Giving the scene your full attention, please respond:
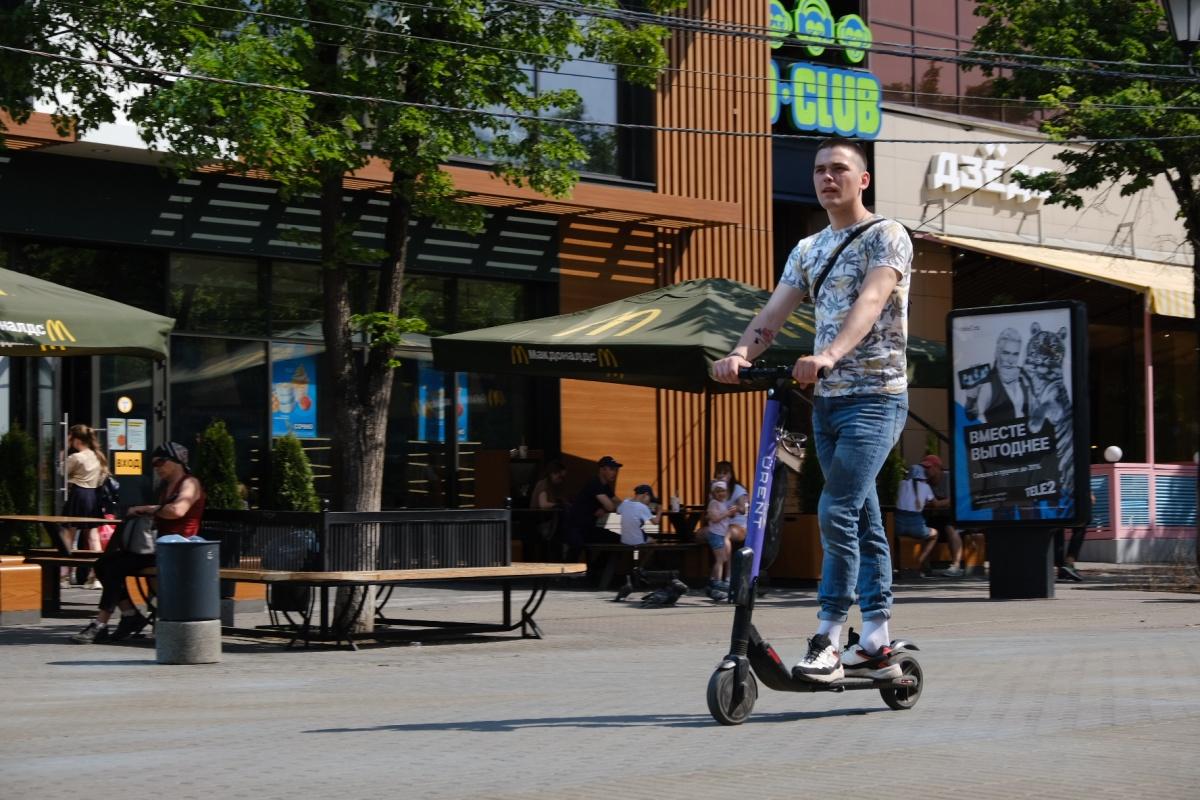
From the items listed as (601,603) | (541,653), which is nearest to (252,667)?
(541,653)

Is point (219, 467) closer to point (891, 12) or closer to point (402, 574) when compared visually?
point (402, 574)

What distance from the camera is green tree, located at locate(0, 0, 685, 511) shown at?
40.1 feet

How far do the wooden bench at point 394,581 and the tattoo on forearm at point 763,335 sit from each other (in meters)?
5.16

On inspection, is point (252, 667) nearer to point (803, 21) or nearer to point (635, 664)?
point (635, 664)

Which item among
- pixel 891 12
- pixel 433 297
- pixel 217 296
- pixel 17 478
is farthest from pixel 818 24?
pixel 17 478

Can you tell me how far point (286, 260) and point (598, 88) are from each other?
4.98 metres

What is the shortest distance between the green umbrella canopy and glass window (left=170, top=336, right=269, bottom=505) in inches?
161

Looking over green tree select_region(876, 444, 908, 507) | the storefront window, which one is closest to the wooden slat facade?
green tree select_region(876, 444, 908, 507)

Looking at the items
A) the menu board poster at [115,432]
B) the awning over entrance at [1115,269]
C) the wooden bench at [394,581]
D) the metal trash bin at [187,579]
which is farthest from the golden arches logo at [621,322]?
the awning over entrance at [1115,269]

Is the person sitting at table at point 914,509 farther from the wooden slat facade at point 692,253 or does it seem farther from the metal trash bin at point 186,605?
the metal trash bin at point 186,605

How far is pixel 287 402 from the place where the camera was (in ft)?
69.6

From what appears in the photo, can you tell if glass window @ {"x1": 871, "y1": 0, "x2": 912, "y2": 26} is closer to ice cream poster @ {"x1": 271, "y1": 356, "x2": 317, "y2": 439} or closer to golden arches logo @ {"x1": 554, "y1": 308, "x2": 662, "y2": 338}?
ice cream poster @ {"x1": 271, "y1": 356, "x2": 317, "y2": 439}

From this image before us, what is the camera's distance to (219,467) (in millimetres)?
19484

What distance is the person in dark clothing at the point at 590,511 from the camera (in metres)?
18.9
